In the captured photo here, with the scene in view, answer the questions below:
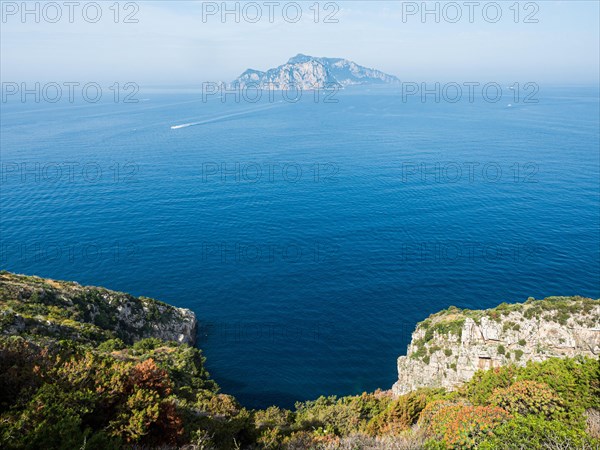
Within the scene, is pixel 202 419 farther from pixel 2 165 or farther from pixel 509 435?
pixel 2 165

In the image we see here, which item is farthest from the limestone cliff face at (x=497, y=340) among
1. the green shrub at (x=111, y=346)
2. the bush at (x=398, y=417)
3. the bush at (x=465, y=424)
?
the green shrub at (x=111, y=346)

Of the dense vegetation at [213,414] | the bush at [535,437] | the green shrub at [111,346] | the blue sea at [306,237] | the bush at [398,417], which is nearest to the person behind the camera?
the dense vegetation at [213,414]

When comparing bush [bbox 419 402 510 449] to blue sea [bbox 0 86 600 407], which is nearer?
bush [bbox 419 402 510 449]

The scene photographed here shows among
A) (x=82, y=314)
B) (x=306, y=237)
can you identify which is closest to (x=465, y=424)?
(x=82, y=314)

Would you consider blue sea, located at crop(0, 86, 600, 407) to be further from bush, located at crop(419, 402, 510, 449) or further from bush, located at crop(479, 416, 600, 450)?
bush, located at crop(479, 416, 600, 450)

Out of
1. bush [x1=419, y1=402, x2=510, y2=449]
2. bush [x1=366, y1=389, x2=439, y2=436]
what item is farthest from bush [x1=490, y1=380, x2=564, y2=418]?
bush [x1=366, y1=389, x2=439, y2=436]

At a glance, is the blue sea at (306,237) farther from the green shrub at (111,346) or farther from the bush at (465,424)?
the bush at (465,424)
